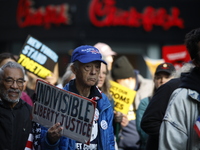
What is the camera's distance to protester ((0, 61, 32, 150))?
16.1 feet

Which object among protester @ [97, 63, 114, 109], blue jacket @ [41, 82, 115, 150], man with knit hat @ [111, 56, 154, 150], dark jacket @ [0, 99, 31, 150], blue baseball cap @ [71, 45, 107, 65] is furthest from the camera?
man with knit hat @ [111, 56, 154, 150]

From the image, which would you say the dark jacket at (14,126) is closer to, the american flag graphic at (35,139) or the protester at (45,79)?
the american flag graphic at (35,139)

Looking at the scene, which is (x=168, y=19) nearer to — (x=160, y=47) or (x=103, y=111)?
(x=160, y=47)

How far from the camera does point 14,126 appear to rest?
4.98m

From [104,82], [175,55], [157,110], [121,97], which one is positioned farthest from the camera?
[175,55]

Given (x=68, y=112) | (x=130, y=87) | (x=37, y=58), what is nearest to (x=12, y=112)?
(x=68, y=112)

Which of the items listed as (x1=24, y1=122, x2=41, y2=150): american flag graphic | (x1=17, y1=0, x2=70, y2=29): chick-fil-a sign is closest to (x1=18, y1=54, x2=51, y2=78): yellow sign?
(x1=24, y1=122, x2=41, y2=150): american flag graphic

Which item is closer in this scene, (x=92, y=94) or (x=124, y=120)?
(x=92, y=94)

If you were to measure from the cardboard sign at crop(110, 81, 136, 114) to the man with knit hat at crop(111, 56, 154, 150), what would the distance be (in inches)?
14.0

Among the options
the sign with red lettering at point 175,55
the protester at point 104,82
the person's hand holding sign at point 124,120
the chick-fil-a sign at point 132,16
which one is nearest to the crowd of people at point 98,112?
the protester at point 104,82

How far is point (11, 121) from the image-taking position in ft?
16.3

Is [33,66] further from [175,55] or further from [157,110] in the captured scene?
[175,55]

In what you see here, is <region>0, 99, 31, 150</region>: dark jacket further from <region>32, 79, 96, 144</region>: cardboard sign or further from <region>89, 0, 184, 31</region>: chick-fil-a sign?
<region>89, 0, 184, 31</region>: chick-fil-a sign

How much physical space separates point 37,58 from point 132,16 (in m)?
14.0
